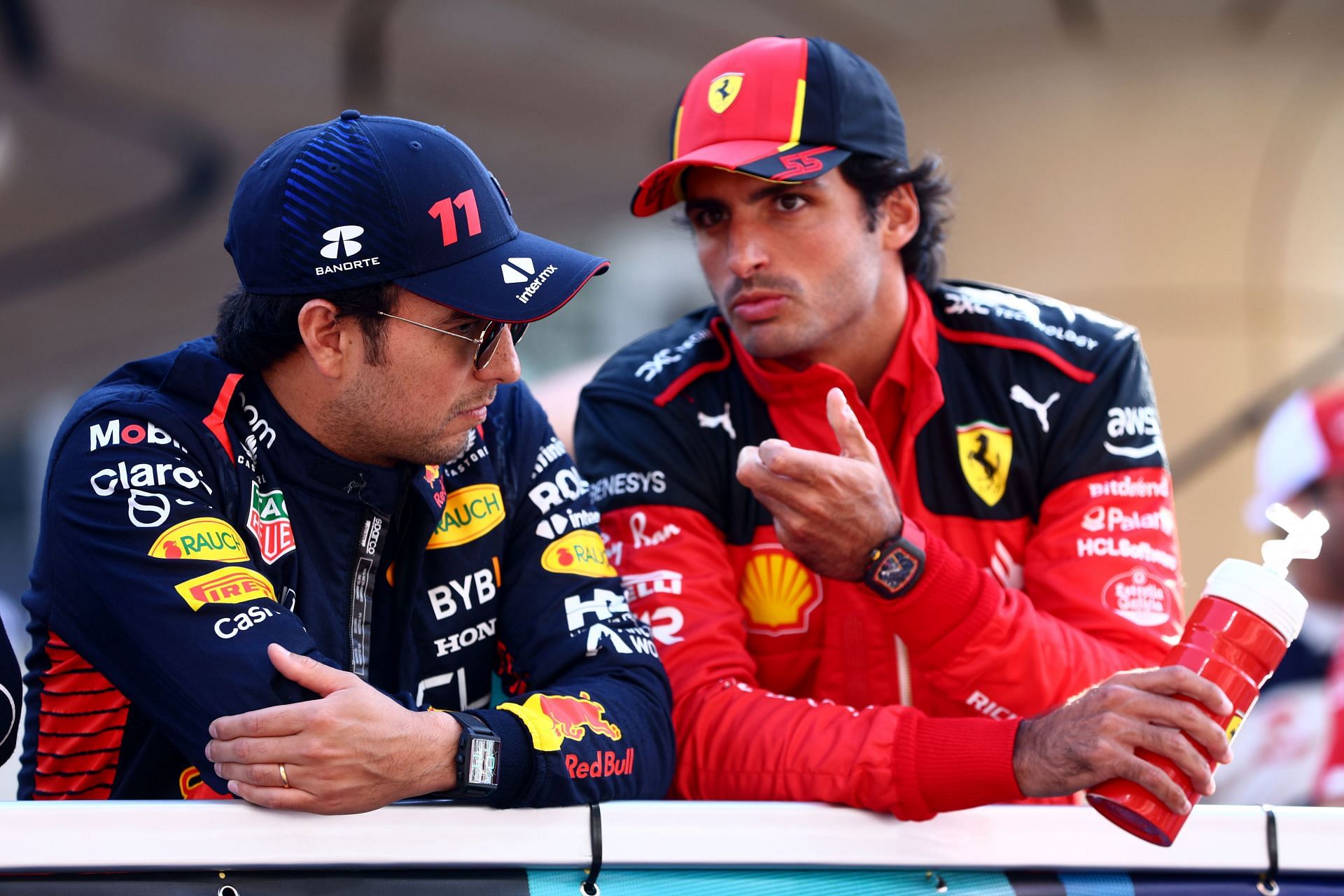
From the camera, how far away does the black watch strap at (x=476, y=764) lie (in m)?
1.55

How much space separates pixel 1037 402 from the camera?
237 cm

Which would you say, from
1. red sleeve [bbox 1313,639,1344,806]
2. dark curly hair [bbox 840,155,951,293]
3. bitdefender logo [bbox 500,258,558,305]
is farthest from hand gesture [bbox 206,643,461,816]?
red sleeve [bbox 1313,639,1344,806]

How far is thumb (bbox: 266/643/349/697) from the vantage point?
1.54 metres

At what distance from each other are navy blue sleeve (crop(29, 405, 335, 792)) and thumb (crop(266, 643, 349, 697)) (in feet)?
0.08

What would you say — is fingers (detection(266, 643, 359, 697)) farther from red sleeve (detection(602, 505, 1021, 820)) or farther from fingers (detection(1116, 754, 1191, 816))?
fingers (detection(1116, 754, 1191, 816))

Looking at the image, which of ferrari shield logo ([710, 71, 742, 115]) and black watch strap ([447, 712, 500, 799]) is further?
ferrari shield logo ([710, 71, 742, 115])

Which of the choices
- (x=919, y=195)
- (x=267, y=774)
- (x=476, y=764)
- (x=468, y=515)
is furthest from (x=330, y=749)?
(x=919, y=195)

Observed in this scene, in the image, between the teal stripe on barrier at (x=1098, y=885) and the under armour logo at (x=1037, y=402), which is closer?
the teal stripe on barrier at (x=1098, y=885)

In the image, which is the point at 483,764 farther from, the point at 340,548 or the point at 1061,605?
the point at 1061,605

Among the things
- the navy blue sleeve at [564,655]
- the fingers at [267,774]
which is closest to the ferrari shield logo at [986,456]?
the navy blue sleeve at [564,655]

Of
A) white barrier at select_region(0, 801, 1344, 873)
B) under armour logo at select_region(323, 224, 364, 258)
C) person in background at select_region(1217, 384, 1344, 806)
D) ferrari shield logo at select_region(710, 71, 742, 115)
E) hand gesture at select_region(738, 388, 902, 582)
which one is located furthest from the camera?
person in background at select_region(1217, 384, 1344, 806)

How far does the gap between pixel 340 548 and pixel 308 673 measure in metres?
0.33

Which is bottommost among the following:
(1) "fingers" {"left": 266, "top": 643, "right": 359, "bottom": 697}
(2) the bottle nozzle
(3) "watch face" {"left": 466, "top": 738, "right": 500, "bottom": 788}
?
(3) "watch face" {"left": 466, "top": 738, "right": 500, "bottom": 788}

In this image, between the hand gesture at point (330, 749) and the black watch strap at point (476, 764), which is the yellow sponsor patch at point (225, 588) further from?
the black watch strap at point (476, 764)
